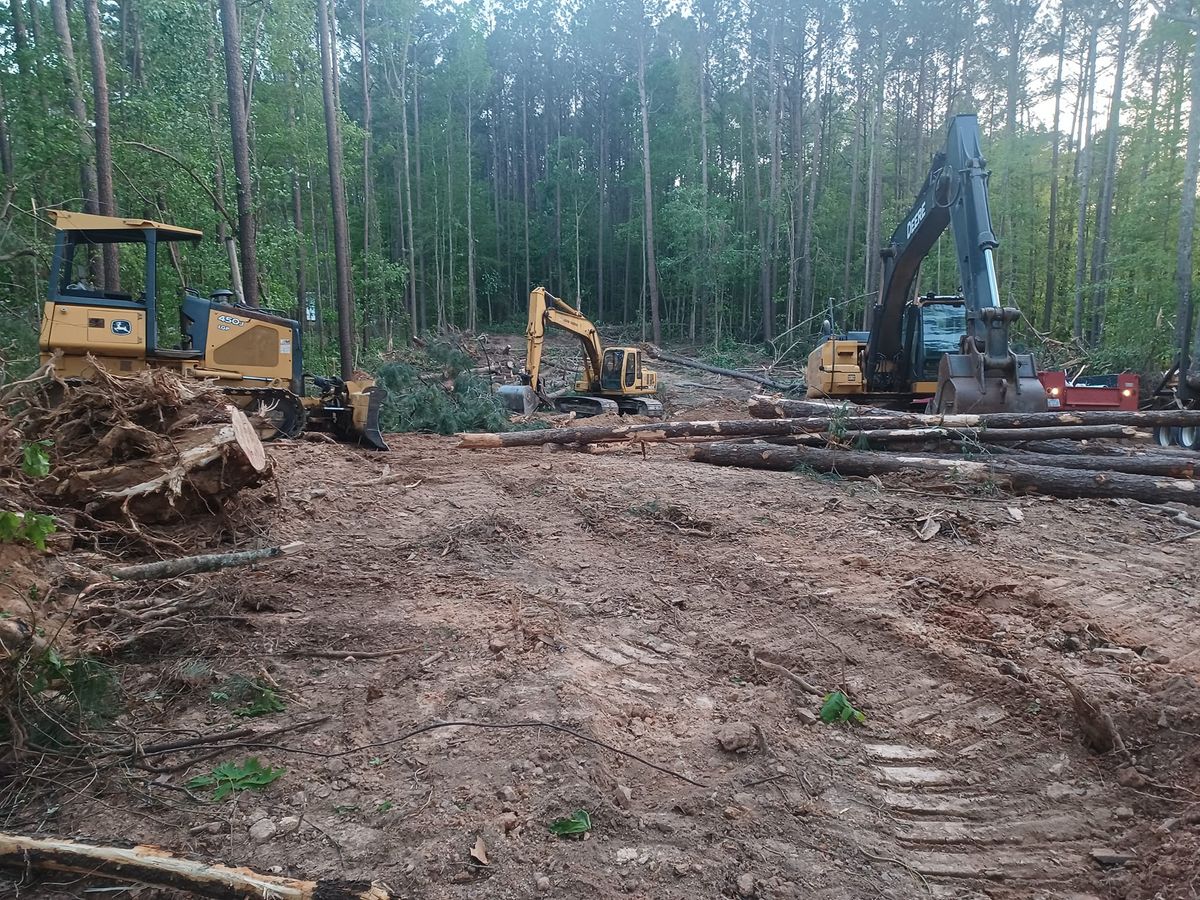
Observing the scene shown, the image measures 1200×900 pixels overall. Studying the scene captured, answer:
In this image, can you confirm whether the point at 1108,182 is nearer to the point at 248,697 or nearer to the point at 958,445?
the point at 958,445

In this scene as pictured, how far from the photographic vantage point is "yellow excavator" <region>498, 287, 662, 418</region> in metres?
17.7

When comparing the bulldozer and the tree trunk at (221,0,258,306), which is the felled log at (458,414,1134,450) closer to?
the bulldozer

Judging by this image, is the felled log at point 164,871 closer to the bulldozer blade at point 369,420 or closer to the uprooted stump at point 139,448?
the uprooted stump at point 139,448

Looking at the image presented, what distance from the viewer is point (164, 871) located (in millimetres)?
2291

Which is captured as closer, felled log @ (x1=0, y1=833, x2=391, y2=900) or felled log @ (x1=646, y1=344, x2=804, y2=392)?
felled log @ (x1=0, y1=833, x2=391, y2=900)

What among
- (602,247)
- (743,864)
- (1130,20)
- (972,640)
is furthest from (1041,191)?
(743,864)

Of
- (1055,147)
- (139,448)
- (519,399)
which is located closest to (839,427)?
(139,448)

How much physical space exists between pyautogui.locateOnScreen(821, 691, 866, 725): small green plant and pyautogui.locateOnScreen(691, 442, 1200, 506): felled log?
507 centimetres

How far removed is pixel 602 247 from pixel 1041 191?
965 inches

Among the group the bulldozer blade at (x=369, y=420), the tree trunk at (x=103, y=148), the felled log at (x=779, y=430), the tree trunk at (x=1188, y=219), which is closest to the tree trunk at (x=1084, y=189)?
the tree trunk at (x=1188, y=219)

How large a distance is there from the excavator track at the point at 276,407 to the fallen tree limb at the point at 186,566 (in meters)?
6.02

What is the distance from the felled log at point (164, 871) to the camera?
221 cm

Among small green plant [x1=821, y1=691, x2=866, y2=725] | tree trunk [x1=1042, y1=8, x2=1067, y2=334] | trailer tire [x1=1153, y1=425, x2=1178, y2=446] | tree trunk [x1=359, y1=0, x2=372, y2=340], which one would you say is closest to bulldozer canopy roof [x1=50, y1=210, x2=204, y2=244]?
small green plant [x1=821, y1=691, x2=866, y2=725]

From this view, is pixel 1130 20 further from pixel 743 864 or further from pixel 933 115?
pixel 743 864
